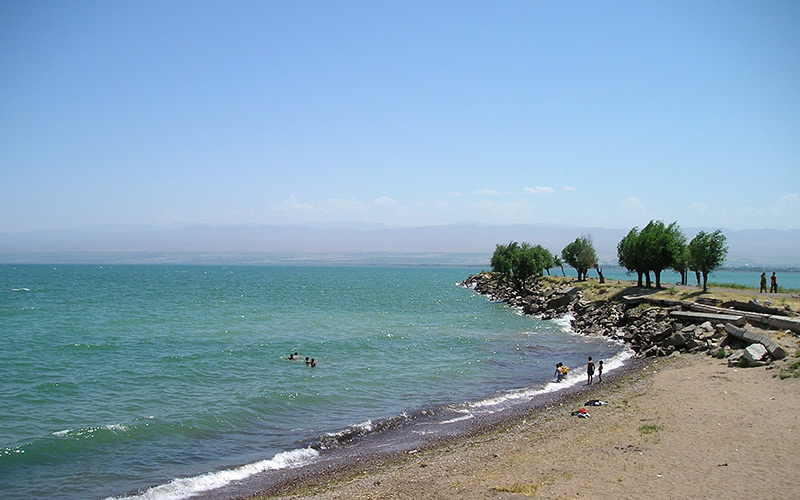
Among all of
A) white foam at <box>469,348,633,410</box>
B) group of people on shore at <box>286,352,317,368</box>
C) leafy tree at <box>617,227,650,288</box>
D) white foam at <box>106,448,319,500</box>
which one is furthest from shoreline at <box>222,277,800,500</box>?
leafy tree at <box>617,227,650,288</box>

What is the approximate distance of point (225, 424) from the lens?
72.3 ft

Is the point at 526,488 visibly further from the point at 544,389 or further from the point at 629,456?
the point at 544,389

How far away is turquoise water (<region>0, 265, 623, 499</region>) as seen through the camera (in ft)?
58.7

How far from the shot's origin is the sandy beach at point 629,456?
1303 cm

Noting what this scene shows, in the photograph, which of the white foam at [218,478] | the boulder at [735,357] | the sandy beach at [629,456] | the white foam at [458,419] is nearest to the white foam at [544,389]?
the white foam at [458,419]

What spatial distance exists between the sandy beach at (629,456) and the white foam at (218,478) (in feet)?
8.97

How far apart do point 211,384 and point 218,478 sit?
40.6 ft

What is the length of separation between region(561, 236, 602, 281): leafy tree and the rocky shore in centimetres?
1920

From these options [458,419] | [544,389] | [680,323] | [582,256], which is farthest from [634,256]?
[458,419]

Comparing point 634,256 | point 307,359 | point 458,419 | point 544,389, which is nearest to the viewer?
point 458,419

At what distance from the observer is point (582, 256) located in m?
82.8

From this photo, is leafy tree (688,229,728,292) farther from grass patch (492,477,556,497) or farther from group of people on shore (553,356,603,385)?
grass patch (492,477,556,497)

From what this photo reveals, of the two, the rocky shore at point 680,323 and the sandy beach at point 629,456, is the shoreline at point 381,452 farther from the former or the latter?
the rocky shore at point 680,323

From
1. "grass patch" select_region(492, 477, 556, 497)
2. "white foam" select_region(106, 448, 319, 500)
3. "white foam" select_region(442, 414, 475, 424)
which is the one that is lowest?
"white foam" select_region(442, 414, 475, 424)
